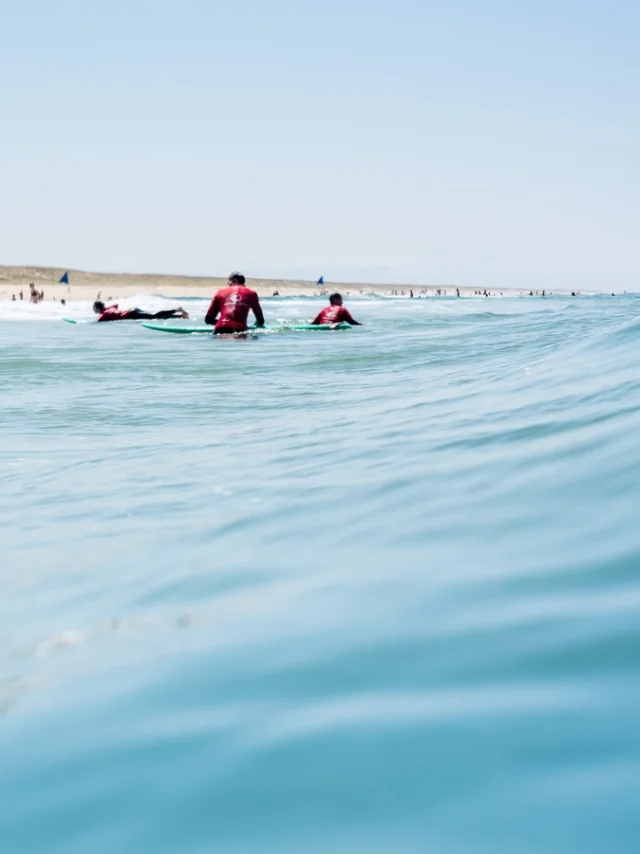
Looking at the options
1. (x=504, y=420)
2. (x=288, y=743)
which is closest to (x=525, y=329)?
(x=504, y=420)

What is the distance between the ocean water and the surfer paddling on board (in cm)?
1029

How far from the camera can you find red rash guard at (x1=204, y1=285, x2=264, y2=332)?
1625 cm

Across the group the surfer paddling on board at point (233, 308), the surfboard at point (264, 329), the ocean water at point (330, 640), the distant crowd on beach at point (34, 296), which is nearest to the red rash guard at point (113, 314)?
the surfboard at point (264, 329)

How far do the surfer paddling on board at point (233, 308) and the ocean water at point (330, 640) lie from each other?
10289mm

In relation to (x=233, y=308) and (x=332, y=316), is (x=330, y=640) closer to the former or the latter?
(x=233, y=308)

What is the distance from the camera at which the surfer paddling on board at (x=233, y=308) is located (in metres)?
16.2

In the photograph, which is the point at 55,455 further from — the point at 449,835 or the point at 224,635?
the point at 449,835

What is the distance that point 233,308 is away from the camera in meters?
16.4

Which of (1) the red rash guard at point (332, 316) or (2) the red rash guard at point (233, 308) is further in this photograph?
(1) the red rash guard at point (332, 316)

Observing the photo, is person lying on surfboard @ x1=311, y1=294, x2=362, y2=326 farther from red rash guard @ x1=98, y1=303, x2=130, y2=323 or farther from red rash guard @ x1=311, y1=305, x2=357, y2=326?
red rash guard @ x1=98, y1=303, x2=130, y2=323

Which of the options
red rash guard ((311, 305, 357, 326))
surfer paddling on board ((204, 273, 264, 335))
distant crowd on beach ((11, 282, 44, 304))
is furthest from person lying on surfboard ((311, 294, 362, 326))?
distant crowd on beach ((11, 282, 44, 304))

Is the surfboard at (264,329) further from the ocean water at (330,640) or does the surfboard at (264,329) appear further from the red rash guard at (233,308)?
the ocean water at (330,640)

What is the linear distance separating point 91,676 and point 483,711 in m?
1.05

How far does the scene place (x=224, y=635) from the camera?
256cm
